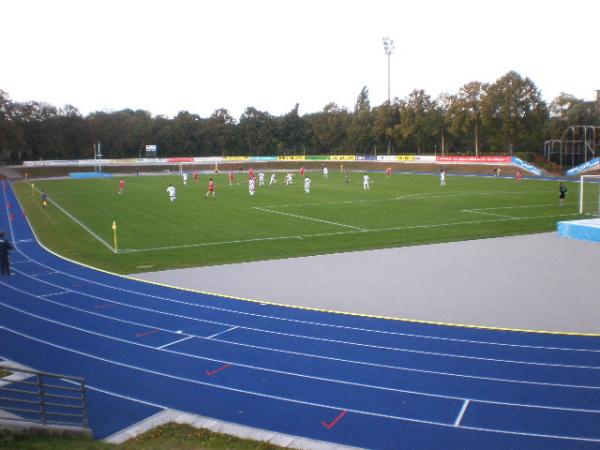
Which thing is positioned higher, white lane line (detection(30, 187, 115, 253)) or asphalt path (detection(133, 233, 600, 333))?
white lane line (detection(30, 187, 115, 253))

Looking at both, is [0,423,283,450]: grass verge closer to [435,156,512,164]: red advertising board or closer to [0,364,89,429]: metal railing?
[0,364,89,429]: metal railing

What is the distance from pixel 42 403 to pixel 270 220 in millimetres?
23841

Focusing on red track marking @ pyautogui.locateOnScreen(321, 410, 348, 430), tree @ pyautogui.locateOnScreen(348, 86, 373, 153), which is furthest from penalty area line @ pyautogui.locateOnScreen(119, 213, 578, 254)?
tree @ pyautogui.locateOnScreen(348, 86, 373, 153)

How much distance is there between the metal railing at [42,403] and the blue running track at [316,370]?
0.38 metres

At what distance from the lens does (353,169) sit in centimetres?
8625

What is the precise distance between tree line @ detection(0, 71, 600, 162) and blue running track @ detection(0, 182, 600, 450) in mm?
70809

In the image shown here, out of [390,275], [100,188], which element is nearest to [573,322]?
[390,275]

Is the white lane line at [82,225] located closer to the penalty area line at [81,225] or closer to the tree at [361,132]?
the penalty area line at [81,225]

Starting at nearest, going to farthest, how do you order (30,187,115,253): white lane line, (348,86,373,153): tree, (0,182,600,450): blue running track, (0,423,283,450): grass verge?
(0,423,283,450): grass verge < (0,182,600,450): blue running track < (30,187,115,253): white lane line < (348,86,373,153): tree

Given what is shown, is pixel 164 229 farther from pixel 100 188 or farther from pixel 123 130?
pixel 123 130

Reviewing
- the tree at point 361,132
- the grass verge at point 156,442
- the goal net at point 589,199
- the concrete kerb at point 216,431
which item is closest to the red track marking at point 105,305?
the concrete kerb at point 216,431

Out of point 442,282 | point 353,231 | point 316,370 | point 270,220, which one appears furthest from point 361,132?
point 316,370

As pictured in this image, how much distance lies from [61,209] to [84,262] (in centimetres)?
2020

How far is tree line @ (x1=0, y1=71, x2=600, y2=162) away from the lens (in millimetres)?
77688
